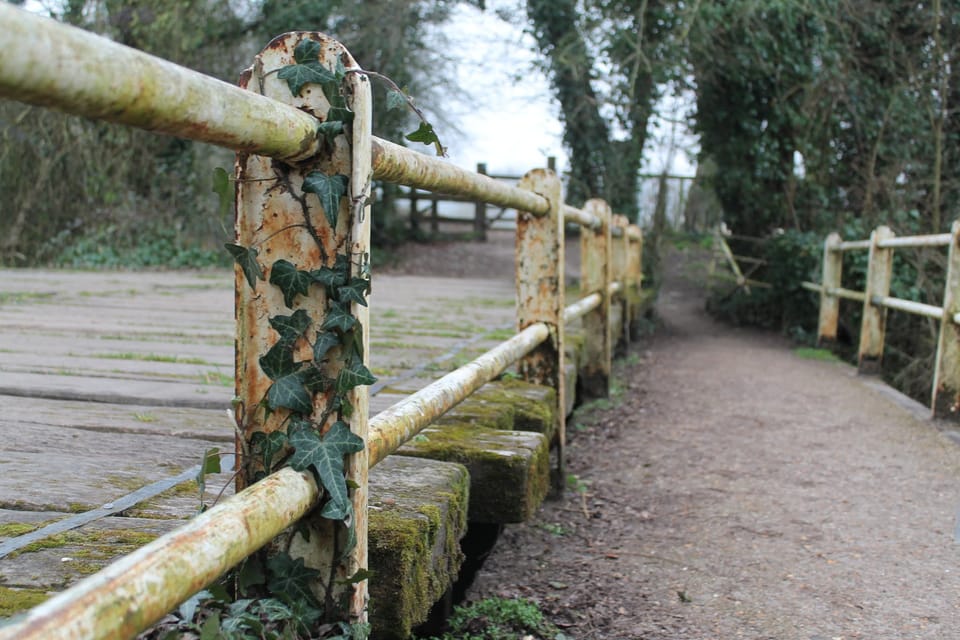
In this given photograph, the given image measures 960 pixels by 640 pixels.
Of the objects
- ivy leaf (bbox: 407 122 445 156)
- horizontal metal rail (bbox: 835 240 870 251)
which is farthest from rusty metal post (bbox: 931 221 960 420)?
ivy leaf (bbox: 407 122 445 156)

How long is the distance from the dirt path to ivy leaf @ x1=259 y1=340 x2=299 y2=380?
1329mm

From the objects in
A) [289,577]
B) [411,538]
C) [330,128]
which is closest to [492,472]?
[411,538]

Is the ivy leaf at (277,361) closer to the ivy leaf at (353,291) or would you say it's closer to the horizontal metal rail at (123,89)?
the ivy leaf at (353,291)

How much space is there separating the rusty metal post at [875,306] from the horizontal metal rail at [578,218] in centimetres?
260

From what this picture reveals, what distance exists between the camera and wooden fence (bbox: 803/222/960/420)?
4594 mm

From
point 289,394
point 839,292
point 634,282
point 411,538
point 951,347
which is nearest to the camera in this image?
point 289,394

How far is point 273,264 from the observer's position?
122 centimetres

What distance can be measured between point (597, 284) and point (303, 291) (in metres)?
3.73

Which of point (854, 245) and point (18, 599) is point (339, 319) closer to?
point (18, 599)

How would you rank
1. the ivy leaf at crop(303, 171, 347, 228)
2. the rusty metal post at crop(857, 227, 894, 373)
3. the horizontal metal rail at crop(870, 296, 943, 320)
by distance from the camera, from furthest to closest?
the rusty metal post at crop(857, 227, 894, 373)
the horizontal metal rail at crop(870, 296, 943, 320)
the ivy leaf at crop(303, 171, 347, 228)

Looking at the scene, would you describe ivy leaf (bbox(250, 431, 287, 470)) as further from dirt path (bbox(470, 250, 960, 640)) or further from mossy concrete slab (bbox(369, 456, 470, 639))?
dirt path (bbox(470, 250, 960, 640))

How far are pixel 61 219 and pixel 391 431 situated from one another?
37.3 ft

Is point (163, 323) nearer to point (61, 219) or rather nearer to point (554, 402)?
point (554, 402)

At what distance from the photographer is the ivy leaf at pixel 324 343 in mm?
1211
